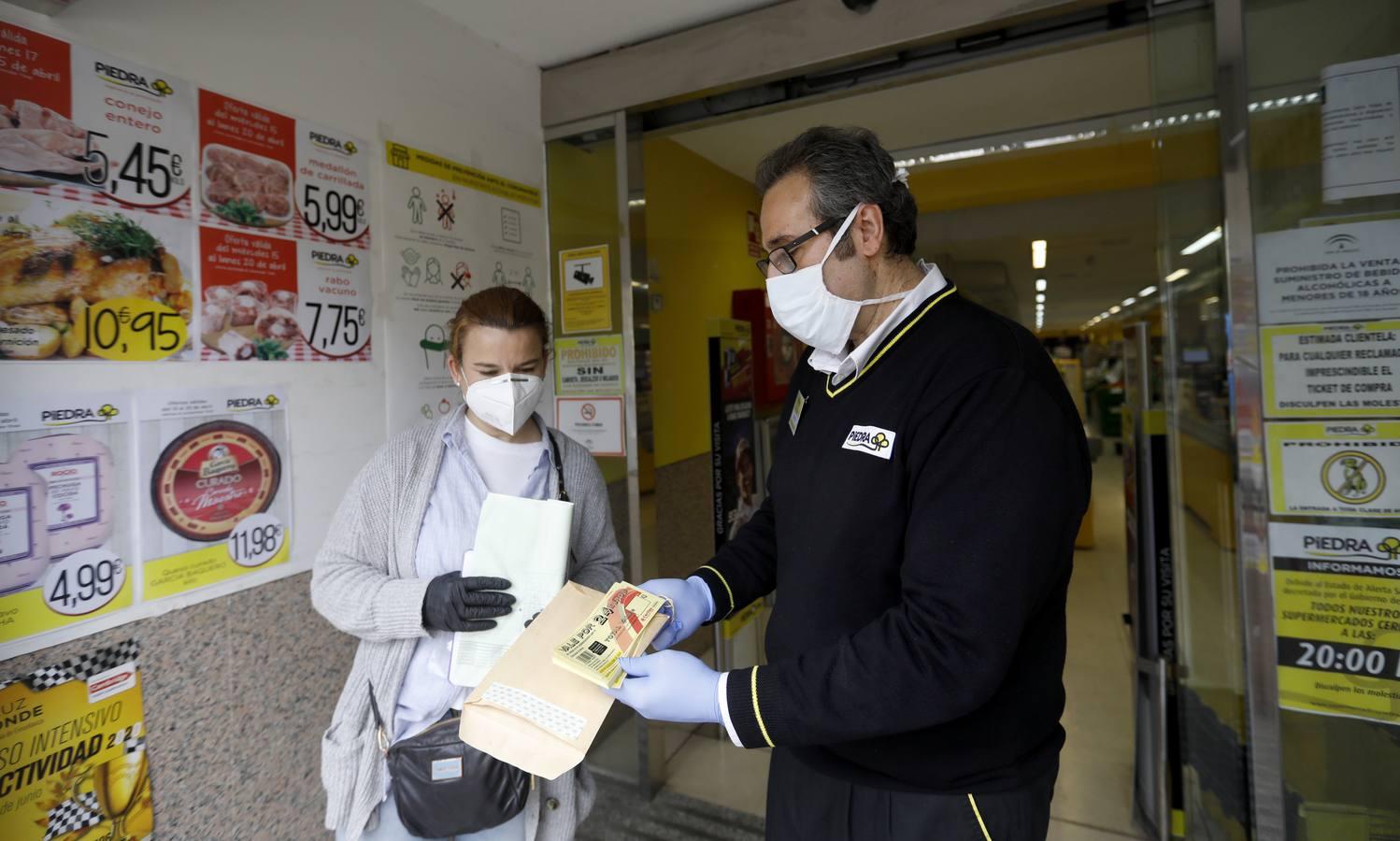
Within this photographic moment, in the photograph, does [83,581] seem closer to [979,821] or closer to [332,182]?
[332,182]

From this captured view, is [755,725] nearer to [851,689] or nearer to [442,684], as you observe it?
[851,689]

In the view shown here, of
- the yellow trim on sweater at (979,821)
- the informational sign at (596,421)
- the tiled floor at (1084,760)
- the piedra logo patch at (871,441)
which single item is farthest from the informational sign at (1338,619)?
the informational sign at (596,421)

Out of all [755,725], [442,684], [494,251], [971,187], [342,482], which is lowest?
[442,684]

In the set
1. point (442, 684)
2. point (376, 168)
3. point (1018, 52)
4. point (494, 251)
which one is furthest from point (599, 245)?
point (442, 684)

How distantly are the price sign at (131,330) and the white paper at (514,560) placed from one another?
821mm

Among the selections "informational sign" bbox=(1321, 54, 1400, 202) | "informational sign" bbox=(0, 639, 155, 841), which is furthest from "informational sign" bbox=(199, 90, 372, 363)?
"informational sign" bbox=(1321, 54, 1400, 202)

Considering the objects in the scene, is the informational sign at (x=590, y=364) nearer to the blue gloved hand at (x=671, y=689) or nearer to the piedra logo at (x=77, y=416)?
the piedra logo at (x=77, y=416)

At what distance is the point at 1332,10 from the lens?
1776mm

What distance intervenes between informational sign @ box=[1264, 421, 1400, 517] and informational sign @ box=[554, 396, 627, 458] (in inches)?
80.5

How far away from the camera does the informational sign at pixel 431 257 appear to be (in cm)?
207

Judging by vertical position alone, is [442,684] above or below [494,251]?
below

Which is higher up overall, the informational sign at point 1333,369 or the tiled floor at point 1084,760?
the informational sign at point 1333,369

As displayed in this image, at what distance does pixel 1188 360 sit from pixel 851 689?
1.70 meters

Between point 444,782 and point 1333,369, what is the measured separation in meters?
2.32
